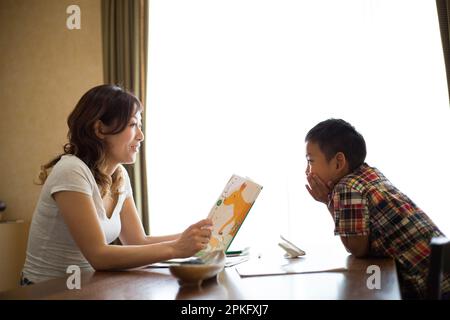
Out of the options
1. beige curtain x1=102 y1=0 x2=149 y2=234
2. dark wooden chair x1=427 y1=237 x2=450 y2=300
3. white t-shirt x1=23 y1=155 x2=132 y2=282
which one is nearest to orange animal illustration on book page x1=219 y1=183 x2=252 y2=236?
white t-shirt x1=23 y1=155 x2=132 y2=282

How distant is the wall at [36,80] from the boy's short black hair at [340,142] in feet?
6.54

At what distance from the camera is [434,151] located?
102 inches

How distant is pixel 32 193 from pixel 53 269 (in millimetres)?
2087

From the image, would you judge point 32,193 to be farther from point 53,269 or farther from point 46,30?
point 53,269

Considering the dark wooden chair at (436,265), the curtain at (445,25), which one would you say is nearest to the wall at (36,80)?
the curtain at (445,25)

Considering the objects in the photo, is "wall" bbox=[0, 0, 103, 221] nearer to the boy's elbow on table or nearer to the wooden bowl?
the boy's elbow on table

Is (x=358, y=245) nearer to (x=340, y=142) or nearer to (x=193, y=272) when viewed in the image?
(x=340, y=142)

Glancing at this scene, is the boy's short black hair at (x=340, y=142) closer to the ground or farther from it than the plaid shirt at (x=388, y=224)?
farther from it

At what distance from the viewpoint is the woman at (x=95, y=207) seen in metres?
1.30

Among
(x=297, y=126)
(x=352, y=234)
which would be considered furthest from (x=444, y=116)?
(x=352, y=234)

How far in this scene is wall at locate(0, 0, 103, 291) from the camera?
10.8ft

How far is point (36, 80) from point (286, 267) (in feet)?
9.03

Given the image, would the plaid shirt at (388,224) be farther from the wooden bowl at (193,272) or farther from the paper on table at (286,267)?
the wooden bowl at (193,272)

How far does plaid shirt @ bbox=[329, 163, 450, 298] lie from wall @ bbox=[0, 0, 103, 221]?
2.30 meters
